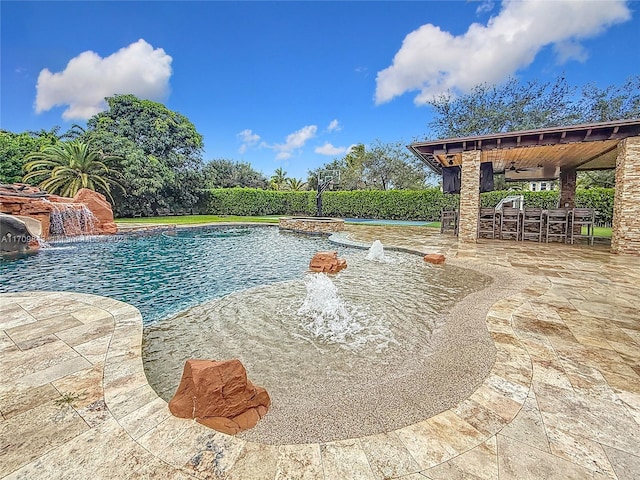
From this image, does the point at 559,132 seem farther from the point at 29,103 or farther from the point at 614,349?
the point at 29,103

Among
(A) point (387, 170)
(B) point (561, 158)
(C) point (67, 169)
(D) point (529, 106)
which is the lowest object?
(B) point (561, 158)

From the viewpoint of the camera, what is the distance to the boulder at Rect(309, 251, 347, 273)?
608 centimetres

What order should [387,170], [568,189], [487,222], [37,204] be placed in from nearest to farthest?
[37,204], [487,222], [568,189], [387,170]

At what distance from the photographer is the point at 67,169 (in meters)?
14.4

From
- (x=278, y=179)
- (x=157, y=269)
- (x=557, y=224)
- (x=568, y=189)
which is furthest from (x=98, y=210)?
(x=278, y=179)

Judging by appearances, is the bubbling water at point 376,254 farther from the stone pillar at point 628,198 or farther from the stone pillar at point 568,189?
the stone pillar at point 568,189

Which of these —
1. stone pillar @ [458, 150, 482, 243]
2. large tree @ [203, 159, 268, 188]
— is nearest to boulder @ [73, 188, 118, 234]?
stone pillar @ [458, 150, 482, 243]

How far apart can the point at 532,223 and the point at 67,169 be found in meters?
19.9

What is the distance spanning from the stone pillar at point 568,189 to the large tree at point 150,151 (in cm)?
1962

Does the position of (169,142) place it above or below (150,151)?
above

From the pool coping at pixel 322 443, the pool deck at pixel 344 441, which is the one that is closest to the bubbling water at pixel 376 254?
the pool deck at pixel 344 441

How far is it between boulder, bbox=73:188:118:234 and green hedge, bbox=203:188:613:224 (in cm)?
962

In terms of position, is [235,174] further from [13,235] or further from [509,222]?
[509,222]

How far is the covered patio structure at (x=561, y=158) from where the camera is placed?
720 centimetres
